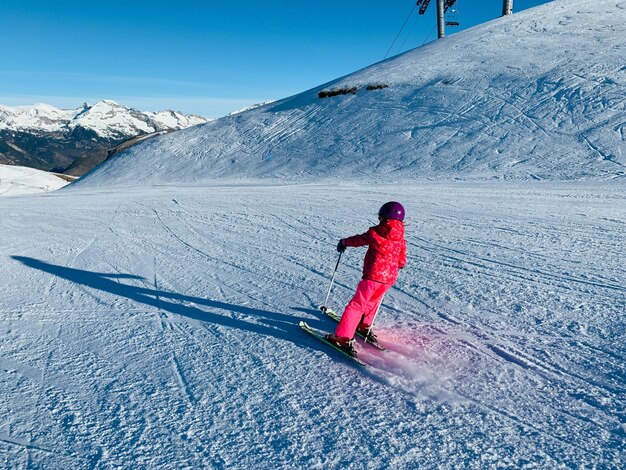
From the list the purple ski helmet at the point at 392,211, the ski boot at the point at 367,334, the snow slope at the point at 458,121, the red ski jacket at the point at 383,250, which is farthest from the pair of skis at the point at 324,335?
the snow slope at the point at 458,121

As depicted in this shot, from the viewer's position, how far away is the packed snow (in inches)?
120

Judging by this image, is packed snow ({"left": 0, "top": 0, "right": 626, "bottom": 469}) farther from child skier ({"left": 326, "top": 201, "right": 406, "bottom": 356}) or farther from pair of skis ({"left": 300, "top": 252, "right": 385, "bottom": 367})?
child skier ({"left": 326, "top": 201, "right": 406, "bottom": 356})

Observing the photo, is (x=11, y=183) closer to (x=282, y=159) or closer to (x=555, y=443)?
(x=282, y=159)

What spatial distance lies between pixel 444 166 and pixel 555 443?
15.4 m

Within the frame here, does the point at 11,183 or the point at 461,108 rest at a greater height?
the point at 461,108

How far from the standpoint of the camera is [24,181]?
92.1m

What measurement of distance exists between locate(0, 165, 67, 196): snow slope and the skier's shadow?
8934 cm

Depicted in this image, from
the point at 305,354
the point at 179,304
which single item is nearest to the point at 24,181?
the point at 179,304

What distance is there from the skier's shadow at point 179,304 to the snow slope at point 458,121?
40.7 feet

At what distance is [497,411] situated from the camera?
3.33 meters

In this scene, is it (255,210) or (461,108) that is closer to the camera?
→ (255,210)

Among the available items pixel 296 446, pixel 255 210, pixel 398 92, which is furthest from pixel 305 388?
pixel 398 92

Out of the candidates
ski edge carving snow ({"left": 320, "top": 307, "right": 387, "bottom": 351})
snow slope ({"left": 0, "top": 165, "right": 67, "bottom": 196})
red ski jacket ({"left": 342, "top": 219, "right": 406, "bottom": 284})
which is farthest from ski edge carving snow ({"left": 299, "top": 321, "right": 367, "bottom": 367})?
snow slope ({"left": 0, "top": 165, "right": 67, "bottom": 196})

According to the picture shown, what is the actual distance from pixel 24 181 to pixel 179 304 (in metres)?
103
